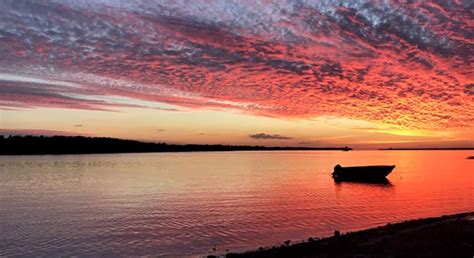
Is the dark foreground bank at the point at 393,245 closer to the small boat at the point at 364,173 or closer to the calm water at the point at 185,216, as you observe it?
the calm water at the point at 185,216

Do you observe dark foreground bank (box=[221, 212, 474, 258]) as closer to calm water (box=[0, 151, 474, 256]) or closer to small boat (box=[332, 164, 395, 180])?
calm water (box=[0, 151, 474, 256])

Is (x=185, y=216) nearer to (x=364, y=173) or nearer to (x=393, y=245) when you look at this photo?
(x=393, y=245)

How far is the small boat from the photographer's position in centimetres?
7662

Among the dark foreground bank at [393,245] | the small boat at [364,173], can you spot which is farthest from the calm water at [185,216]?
the small boat at [364,173]

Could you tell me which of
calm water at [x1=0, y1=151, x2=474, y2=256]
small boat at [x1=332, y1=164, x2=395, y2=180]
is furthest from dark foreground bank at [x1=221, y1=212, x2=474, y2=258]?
small boat at [x1=332, y1=164, x2=395, y2=180]

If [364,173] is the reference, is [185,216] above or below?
below

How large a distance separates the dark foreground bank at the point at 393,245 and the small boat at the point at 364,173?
53772 mm

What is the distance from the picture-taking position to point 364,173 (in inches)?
3059

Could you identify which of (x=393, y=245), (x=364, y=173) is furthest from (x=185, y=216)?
(x=364, y=173)

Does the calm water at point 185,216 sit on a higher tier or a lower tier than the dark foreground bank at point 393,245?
lower

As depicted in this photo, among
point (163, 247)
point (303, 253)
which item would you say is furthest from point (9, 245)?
point (303, 253)

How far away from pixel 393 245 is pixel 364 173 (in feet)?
198

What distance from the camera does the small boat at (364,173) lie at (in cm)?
7662

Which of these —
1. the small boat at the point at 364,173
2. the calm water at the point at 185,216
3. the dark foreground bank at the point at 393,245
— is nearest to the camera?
the dark foreground bank at the point at 393,245
